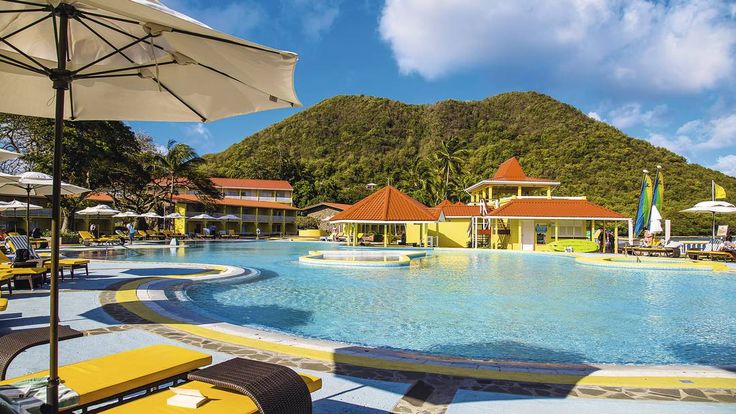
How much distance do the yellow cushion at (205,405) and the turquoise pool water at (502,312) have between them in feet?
11.7

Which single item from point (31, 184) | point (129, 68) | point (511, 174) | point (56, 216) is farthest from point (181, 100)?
point (511, 174)

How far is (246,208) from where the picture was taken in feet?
148

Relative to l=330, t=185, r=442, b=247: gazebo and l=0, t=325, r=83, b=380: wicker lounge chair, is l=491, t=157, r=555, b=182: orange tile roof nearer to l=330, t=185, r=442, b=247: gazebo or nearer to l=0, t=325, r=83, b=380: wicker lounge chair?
l=330, t=185, r=442, b=247: gazebo

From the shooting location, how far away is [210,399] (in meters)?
2.46

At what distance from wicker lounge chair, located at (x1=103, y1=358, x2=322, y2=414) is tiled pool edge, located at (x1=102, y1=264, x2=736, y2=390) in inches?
71.2

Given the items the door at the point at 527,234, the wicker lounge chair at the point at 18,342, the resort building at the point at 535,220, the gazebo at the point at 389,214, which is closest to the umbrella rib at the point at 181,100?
the wicker lounge chair at the point at 18,342

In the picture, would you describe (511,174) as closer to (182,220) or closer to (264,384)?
(182,220)

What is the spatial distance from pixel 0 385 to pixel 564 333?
21.2 feet

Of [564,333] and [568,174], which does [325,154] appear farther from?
[564,333]

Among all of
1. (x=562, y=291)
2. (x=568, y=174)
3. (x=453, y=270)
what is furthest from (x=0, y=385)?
(x=568, y=174)

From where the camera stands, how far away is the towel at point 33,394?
2.30m

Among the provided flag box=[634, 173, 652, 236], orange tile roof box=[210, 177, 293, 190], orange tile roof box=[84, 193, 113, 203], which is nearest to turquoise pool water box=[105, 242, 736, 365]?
flag box=[634, 173, 652, 236]

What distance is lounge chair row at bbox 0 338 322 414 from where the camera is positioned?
7.70 feet

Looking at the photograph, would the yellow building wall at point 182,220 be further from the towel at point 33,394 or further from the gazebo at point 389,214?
the towel at point 33,394
